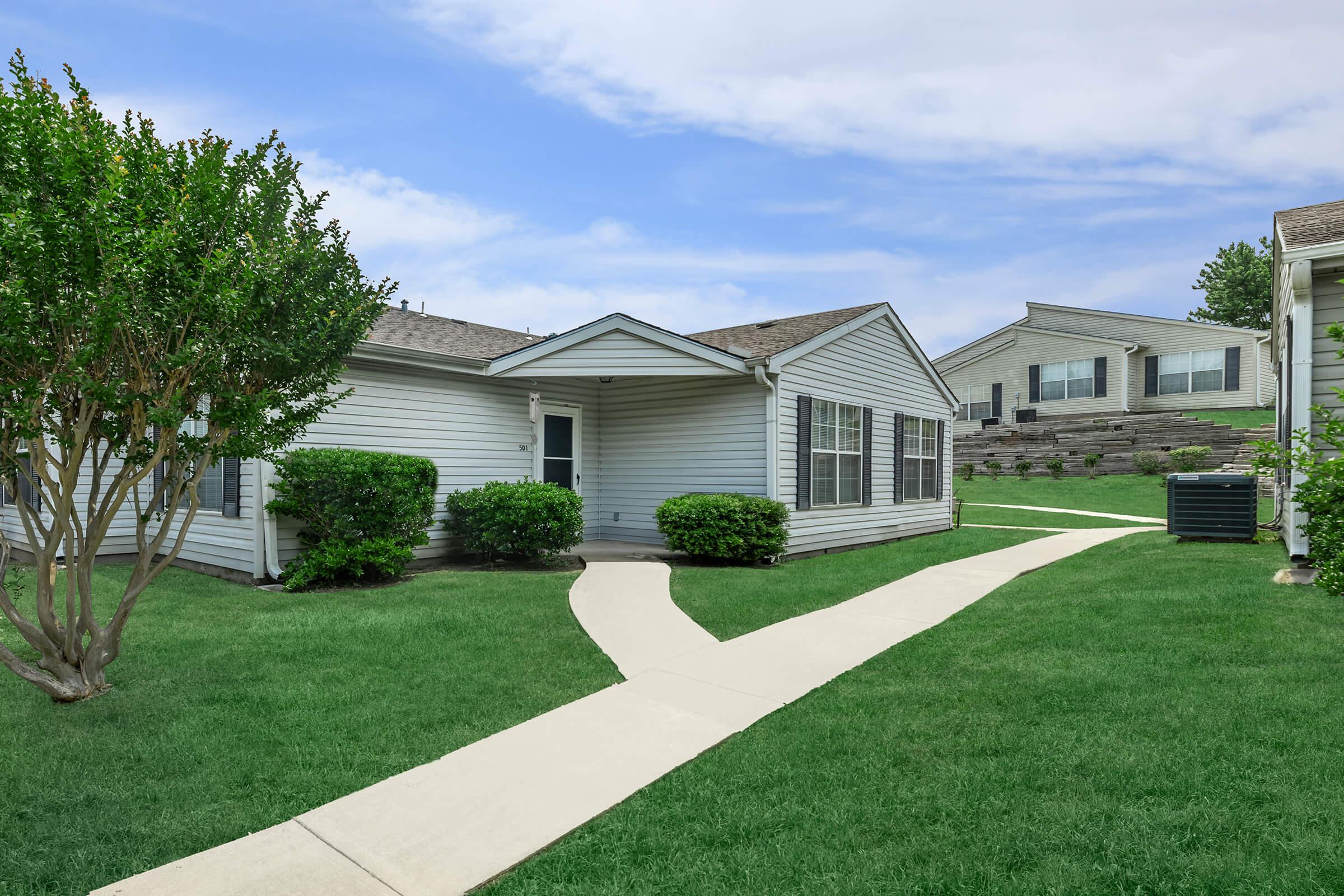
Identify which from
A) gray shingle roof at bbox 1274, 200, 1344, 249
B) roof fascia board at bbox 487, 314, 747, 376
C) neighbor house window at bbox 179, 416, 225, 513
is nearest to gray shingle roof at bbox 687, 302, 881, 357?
roof fascia board at bbox 487, 314, 747, 376

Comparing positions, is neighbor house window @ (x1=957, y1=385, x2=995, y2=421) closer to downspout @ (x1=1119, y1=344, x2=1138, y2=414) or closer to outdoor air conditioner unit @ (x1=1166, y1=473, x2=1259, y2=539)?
downspout @ (x1=1119, y1=344, x2=1138, y2=414)

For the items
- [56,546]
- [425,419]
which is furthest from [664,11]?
[56,546]

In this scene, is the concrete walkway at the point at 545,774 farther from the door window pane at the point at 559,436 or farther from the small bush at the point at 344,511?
the door window pane at the point at 559,436

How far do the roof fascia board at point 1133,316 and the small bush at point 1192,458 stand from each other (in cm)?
731

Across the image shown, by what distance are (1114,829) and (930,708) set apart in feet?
4.86

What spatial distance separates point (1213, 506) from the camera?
9914 millimetres

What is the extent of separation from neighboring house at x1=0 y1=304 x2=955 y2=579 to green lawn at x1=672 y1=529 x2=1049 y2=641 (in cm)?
97

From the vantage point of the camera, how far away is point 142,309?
3.99m

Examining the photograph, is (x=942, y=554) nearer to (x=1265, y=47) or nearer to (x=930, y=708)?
(x=930, y=708)

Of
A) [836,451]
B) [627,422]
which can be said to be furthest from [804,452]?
[627,422]

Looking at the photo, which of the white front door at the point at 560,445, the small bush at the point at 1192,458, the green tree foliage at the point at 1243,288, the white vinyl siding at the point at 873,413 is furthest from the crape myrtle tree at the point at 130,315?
the green tree foliage at the point at 1243,288

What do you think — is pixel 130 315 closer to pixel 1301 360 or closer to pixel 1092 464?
pixel 1301 360

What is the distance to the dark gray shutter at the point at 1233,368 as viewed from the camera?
2680cm

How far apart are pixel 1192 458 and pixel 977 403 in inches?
450
